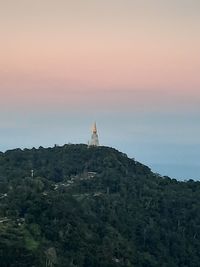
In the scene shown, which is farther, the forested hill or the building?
the building

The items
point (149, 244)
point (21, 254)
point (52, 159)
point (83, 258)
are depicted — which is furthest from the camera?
point (52, 159)

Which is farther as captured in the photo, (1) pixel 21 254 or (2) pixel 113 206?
(2) pixel 113 206

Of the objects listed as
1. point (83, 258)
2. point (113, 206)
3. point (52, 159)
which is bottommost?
point (83, 258)

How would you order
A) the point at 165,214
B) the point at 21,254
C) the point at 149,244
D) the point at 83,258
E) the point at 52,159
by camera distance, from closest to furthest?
1. the point at 21,254
2. the point at 83,258
3. the point at 149,244
4. the point at 165,214
5. the point at 52,159

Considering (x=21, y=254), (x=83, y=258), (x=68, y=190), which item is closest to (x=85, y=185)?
(x=68, y=190)

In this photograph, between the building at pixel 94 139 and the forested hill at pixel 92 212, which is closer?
the forested hill at pixel 92 212

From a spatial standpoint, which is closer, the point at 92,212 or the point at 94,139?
the point at 92,212

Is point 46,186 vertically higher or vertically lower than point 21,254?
higher

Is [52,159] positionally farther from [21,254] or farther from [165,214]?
[21,254]
